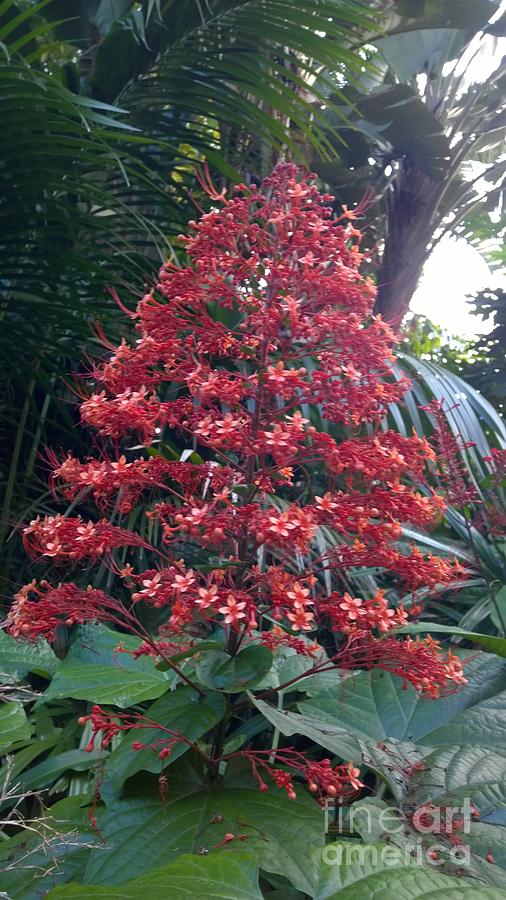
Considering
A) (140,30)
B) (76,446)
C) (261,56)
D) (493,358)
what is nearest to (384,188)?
(493,358)

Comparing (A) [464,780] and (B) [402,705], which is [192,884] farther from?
(B) [402,705]

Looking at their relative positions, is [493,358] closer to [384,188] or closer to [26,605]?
[384,188]

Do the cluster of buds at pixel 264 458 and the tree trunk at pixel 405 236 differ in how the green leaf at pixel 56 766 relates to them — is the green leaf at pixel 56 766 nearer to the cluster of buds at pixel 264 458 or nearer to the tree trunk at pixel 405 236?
the cluster of buds at pixel 264 458

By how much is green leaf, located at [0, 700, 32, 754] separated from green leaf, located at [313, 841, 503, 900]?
484 mm

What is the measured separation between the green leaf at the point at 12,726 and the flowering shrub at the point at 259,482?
4.1 inches

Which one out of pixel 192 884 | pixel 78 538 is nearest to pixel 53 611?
pixel 78 538

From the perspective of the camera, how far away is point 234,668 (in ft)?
3.01

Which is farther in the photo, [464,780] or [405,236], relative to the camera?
[405,236]

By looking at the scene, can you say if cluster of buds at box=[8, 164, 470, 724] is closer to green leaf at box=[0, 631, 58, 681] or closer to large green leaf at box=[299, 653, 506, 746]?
large green leaf at box=[299, 653, 506, 746]

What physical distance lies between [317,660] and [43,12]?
247 cm

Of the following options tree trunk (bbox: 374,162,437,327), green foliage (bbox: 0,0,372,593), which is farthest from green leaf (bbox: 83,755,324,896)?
tree trunk (bbox: 374,162,437,327)

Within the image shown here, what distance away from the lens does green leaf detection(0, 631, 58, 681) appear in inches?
51.5

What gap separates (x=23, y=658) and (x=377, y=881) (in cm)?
93

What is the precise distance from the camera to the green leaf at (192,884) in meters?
0.58
